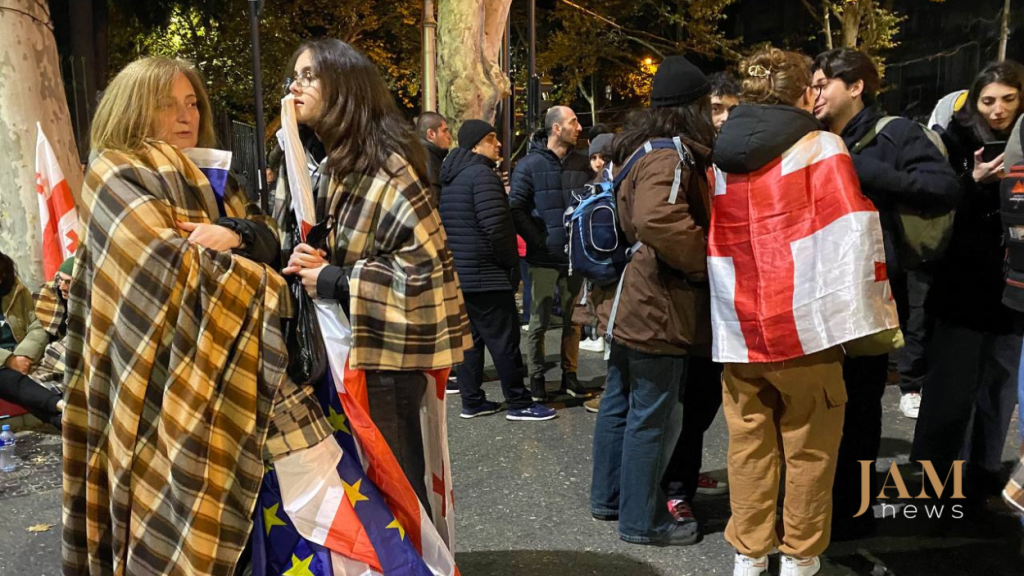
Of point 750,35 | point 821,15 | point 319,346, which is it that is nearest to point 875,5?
point 821,15

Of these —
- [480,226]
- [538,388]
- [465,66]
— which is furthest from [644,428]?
[465,66]

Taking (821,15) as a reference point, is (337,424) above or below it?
below

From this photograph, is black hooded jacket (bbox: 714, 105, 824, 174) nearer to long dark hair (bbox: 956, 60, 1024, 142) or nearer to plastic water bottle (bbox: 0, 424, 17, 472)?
long dark hair (bbox: 956, 60, 1024, 142)

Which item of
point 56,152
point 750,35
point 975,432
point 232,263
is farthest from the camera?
point 750,35

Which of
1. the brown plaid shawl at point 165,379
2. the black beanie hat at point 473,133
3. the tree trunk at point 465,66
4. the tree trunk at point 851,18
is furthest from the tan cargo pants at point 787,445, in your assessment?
the tree trunk at point 851,18

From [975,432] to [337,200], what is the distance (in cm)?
324

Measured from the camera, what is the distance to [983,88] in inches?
147

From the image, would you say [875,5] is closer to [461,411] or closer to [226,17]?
[226,17]

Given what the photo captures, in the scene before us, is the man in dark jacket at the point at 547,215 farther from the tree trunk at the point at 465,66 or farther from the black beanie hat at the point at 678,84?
the tree trunk at the point at 465,66

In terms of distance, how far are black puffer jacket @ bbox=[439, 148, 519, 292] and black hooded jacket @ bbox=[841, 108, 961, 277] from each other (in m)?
2.48

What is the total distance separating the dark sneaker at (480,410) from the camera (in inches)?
221

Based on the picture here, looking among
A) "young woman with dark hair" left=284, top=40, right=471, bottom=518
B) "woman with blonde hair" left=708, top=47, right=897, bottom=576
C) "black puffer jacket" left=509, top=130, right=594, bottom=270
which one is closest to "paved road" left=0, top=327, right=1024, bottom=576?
"woman with blonde hair" left=708, top=47, right=897, bottom=576

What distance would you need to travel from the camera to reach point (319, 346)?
244 cm

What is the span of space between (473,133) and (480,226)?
0.63 metres
